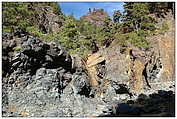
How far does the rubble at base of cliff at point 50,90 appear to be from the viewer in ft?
53.1

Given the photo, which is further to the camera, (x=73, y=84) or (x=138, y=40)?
(x=138, y=40)

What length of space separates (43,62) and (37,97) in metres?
2.00

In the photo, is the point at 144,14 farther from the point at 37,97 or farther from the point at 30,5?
the point at 37,97

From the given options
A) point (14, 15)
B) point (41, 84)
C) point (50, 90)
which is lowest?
point (50, 90)

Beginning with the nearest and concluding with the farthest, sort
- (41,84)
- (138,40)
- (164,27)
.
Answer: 1. (41,84)
2. (138,40)
3. (164,27)

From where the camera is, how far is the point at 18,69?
1703 cm

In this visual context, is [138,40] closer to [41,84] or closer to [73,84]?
[73,84]

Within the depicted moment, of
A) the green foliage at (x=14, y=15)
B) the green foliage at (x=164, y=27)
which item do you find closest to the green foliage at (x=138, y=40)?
the green foliage at (x=164, y=27)

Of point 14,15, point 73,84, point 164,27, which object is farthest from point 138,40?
point 14,15

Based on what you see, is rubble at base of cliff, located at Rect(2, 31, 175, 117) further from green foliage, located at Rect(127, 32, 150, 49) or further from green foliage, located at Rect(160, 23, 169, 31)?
green foliage, located at Rect(160, 23, 169, 31)

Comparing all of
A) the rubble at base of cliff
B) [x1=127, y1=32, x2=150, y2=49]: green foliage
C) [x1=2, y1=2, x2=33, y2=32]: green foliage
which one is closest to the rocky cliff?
the rubble at base of cliff

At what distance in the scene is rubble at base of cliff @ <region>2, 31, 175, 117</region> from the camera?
53.1ft

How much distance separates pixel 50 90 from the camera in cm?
1753

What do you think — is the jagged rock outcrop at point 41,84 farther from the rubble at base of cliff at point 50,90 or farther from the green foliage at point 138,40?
the green foliage at point 138,40
